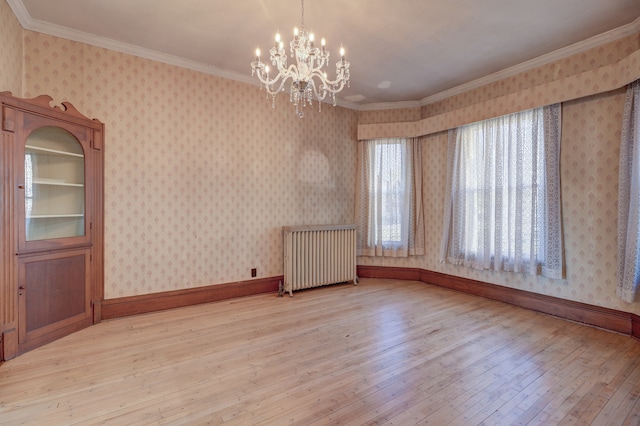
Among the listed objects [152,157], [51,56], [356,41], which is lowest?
[152,157]

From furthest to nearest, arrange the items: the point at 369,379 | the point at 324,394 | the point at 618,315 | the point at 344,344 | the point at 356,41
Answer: the point at 356,41 < the point at 618,315 < the point at 344,344 < the point at 369,379 < the point at 324,394

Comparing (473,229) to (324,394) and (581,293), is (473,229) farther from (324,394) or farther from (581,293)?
(324,394)

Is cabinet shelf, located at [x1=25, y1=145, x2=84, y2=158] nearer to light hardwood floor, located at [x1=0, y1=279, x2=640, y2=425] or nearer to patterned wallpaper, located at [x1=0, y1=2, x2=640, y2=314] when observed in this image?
patterned wallpaper, located at [x1=0, y1=2, x2=640, y2=314]

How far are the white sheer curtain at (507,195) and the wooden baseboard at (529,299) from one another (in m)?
0.31

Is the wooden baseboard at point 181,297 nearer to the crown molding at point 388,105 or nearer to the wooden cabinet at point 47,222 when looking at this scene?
the wooden cabinet at point 47,222

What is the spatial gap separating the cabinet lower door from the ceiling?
7.34ft

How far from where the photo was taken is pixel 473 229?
433cm

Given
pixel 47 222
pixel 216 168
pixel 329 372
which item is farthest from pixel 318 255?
pixel 47 222

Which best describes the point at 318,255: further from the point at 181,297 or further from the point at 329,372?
the point at 329,372

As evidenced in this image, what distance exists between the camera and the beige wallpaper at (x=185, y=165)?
328 centimetres

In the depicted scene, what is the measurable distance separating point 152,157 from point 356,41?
264 cm

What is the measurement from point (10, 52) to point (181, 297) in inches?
111

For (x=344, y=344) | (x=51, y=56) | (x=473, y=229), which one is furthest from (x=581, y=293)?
(x=51, y=56)

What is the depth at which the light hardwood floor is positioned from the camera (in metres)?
1.81
